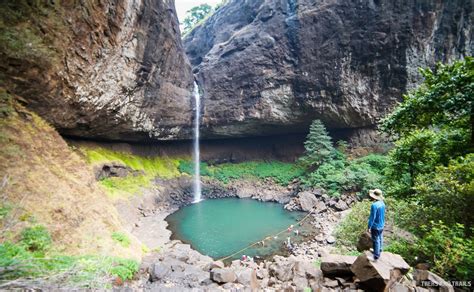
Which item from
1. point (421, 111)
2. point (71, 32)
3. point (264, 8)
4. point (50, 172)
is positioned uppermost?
point (264, 8)

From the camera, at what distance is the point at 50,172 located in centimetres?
844

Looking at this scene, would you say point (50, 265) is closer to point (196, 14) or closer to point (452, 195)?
point (452, 195)

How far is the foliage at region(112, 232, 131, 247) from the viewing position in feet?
25.9

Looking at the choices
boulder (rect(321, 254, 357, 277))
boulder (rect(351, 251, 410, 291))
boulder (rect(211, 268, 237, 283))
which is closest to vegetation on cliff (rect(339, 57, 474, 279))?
boulder (rect(351, 251, 410, 291))

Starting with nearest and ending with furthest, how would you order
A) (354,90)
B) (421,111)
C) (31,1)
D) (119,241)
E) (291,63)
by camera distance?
(421,111) → (119,241) → (31,1) → (354,90) → (291,63)

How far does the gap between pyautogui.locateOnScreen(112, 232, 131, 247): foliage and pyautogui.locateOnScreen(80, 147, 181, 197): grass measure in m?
7.74

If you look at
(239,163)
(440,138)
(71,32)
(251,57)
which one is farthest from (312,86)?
(71,32)

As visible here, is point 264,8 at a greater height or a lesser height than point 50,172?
greater

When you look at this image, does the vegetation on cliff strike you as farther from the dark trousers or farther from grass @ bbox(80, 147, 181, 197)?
grass @ bbox(80, 147, 181, 197)

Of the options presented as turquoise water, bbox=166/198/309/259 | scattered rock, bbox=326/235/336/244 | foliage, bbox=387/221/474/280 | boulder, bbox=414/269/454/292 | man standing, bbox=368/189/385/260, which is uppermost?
man standing, bbox=368/189/385/260

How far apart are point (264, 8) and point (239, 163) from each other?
16.5 m

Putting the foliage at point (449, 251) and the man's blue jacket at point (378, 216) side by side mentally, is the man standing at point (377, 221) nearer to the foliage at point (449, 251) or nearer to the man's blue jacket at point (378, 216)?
the man's blue jacket at point (378, 216)

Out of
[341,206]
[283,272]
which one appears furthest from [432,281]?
[341,206]

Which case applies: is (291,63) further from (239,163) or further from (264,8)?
(239,163)
